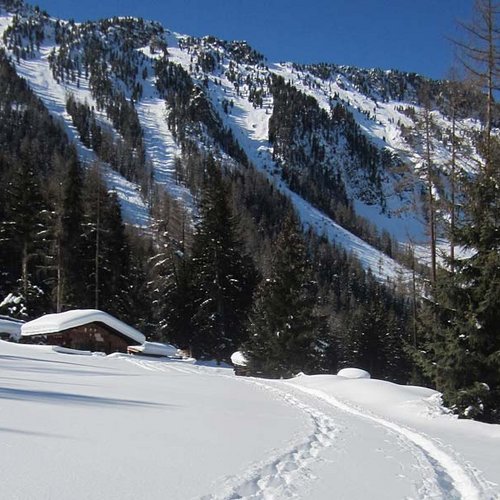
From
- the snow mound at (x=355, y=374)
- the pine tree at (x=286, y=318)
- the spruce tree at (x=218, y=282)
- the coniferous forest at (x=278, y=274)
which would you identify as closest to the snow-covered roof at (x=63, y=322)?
the coniferous forest at (x=278, y=274)

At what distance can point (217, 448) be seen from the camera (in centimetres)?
713

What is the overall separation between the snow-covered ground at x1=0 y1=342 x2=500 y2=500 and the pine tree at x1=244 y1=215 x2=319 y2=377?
53.0ft

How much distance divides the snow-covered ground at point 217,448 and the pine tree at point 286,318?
16146 millimetres

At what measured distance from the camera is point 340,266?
15975 cm

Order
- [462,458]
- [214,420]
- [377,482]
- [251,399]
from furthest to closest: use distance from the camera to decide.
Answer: [251,399]
[214,420]
[462,458]
[377,482]

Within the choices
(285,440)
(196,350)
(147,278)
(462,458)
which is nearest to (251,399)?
(285,440)

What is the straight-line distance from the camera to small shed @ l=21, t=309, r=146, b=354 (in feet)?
99.5

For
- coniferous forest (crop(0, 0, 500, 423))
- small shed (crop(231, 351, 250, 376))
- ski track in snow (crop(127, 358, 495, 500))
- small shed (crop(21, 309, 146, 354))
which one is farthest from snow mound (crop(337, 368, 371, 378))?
ski track in snow (crop(127, 358, 495, 500))

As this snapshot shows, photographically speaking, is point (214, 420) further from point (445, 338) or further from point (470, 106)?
point (470, 106)

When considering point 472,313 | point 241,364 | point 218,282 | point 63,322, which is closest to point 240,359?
point 241,364

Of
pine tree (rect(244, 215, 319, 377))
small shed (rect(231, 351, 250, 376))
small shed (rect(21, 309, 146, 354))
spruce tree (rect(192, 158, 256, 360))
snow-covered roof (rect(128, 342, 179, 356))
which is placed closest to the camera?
pine tree (rect(244, 215, 319, 377))

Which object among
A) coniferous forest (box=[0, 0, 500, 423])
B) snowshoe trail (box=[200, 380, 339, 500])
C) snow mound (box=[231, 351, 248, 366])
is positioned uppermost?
coniferous forest (box=[0, 0, 500, 423])

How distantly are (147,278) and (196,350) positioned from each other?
11.4 metres

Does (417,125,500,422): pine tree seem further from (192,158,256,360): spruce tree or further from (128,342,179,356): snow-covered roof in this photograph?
(192,158,256,360): spruce tree
